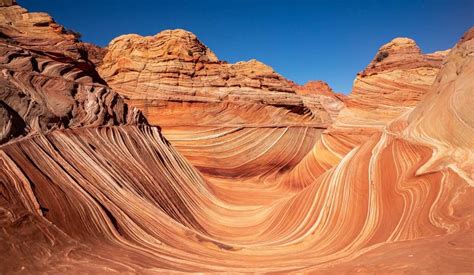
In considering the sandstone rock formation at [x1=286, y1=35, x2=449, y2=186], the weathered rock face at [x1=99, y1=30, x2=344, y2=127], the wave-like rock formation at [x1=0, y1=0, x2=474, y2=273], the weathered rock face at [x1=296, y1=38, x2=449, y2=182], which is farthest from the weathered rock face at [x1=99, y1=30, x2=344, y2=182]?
the wave-like rock formation at [x1=0, y1=0, x2=474, y2=273]

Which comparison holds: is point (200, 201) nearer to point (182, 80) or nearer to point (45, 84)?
point (45, 84)

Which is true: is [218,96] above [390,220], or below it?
above

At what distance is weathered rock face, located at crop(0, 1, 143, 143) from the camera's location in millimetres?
5105

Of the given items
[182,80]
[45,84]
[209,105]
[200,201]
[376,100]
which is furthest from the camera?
[182,80]

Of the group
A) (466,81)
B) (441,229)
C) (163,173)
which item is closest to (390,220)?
(441,229)

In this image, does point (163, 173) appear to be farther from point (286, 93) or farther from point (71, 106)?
point (286, 93)

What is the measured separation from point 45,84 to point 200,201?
3.83m

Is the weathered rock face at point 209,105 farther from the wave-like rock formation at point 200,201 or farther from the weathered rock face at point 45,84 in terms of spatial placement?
the weathered rock face at point 45,84

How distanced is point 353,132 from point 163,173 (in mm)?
5750

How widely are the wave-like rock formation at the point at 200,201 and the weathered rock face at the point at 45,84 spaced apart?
0.04 metres

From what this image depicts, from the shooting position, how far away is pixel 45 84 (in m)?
6.31

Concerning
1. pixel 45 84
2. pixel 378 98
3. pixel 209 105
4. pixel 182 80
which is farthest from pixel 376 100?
pixel 45 84

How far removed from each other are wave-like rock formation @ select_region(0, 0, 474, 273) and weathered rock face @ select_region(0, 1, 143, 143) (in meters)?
0.04

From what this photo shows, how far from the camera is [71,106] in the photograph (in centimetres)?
646
